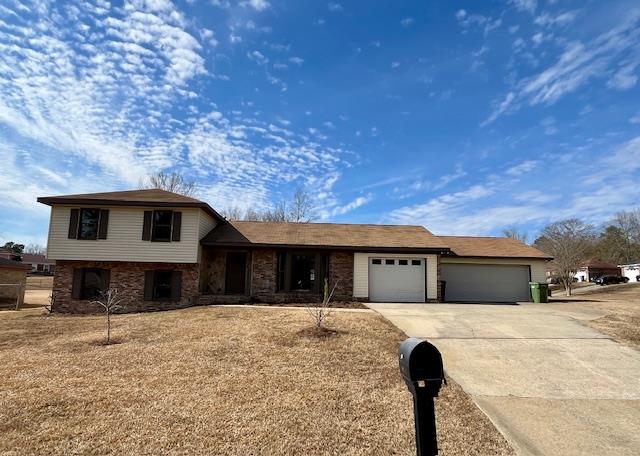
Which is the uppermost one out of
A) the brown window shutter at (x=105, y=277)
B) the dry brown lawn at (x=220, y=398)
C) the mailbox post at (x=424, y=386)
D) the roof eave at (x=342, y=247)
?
the roof eave at (x=342, y=247)

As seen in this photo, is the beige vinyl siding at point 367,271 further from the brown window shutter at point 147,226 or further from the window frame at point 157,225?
the brown window shutter at point 147,226

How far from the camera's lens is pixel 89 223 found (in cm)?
1711

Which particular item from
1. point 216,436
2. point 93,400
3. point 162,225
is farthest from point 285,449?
point 162,225

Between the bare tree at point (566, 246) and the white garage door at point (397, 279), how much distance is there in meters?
19.9

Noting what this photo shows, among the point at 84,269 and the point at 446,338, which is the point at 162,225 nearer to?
the point at 84,269

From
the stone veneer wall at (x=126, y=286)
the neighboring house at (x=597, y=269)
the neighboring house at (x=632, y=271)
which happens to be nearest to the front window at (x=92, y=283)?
the stone veneer wall at (x=126, y=286)

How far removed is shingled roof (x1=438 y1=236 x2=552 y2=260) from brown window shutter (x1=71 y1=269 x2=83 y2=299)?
57.5 ft

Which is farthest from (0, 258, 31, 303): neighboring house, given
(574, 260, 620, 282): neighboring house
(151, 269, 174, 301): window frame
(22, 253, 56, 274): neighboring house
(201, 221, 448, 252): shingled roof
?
(574, 260, 620, 282): neighboring house

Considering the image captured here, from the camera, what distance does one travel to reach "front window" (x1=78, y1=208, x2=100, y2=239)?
17.0 metres

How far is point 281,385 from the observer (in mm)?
6266

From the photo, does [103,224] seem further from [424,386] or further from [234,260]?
[424,386]

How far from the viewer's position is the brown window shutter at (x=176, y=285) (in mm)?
17125

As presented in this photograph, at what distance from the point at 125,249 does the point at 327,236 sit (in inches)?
351

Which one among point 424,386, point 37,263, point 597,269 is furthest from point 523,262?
point 37,263
